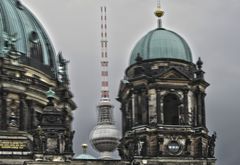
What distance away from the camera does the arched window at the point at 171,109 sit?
5531 cm

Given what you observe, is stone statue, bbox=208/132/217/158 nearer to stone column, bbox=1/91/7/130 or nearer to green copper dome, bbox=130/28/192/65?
green copper dome, bbox=130/28/192/65

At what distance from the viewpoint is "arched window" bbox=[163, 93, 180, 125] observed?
5531 centimetres

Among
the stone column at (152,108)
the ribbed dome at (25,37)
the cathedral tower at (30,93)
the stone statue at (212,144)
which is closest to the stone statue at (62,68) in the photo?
the cathedral tower at (30,93)

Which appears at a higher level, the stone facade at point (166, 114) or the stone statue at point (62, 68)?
the stone statue at point (62, 68)

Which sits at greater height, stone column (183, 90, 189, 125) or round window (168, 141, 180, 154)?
stone column (183, 90, 189, 125)

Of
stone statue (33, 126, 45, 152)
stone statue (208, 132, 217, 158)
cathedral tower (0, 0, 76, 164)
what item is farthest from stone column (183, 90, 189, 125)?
stone statue (33, 126, 45, 152)

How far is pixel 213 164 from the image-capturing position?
2136 inches

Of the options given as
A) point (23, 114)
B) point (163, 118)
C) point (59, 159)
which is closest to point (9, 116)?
point (23, 114)

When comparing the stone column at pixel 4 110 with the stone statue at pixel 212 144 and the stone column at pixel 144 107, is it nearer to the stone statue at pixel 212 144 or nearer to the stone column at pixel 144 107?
the stone column at pixel 144 107

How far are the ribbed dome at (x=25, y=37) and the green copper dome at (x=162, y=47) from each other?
7618 mm

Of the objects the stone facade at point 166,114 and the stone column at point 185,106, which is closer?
the stone facade at point 166,114

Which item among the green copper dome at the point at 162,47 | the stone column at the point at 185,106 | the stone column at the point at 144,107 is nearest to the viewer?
the stone column at the point at 144,107

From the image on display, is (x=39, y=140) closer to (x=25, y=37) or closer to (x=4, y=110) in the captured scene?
(x=4, y=110)

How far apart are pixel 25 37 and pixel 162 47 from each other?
10.3 meters
